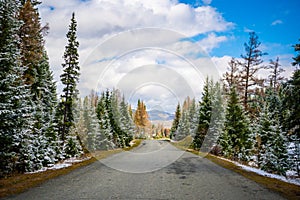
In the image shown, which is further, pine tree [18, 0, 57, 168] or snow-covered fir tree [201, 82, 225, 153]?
snow-covered fir tree [201, 82, 225, 153]

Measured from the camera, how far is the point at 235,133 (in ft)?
78.4

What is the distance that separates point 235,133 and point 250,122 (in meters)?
4.62

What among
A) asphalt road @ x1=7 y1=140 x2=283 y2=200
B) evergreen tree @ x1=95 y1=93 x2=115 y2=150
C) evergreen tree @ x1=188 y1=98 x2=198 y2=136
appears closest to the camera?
asphalt road @ x1=7 y1=140 x2=283 y2=200

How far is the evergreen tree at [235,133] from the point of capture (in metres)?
23.4

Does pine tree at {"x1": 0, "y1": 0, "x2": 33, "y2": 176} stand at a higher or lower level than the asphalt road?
higher

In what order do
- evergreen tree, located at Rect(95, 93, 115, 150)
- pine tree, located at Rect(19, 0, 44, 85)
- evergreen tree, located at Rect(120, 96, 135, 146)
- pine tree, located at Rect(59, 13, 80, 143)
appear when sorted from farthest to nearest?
evergreen tree, located at Rect(120, 96, 135, 146), evergreen tree, located at Rect(95, 93, 115, 150), pine tree, located at Rect(59, 13, 80, 143), pine tree, located at Rect(19, 0, 44, 85)

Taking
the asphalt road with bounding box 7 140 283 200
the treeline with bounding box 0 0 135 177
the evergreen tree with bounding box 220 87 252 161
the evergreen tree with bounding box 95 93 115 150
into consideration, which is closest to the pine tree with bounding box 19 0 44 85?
the treeline with bounding box 0 0 135 177

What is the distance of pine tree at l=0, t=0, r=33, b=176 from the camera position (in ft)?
34.7

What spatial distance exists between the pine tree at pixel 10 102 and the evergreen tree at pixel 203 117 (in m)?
21.6

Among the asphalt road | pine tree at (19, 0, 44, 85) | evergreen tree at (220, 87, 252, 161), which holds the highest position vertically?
pine tree at (19, 0, 44, 85)

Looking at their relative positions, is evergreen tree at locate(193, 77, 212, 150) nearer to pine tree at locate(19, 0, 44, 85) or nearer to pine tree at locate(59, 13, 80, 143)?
pine tree at locate(59, 13, 80, 143)

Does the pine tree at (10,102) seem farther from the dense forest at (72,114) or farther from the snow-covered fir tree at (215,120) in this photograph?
the snow-covered fir tree at (215,120)

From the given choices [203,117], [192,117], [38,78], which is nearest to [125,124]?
[192,117]

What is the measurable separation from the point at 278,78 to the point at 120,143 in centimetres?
2528
